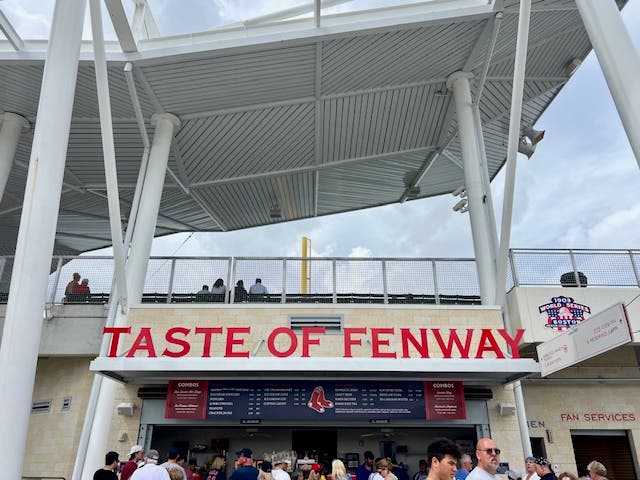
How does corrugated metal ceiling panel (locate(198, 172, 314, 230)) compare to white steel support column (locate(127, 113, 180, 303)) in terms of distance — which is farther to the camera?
corrugated metal ceiling panel (locate(198, 172, 314, 230))

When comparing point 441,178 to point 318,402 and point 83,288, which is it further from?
point 83,288

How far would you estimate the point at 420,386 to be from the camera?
1006 cm

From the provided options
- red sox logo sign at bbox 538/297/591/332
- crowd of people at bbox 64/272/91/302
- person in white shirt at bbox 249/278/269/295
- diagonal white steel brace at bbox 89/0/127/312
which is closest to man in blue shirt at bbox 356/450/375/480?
person in white shirt at bbox 249/278/269/295

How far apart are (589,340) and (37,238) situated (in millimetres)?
7131

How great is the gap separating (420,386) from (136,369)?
5385 mm

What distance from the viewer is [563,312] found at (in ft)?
38.0

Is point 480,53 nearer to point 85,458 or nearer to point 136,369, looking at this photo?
point 136,369

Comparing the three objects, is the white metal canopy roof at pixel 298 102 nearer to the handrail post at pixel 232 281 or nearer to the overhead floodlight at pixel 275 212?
the overhead floodlight at pixel 275 212

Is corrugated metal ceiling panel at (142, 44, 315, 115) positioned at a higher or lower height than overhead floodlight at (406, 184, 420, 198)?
lower

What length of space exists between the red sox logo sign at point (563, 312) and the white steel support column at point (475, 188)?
134 cm

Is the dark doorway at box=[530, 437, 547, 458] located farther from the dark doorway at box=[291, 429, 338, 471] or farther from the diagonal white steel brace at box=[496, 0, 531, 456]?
the dark doorway at box=[291, 429, 338, 471]

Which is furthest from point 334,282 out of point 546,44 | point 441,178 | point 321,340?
point 441,178

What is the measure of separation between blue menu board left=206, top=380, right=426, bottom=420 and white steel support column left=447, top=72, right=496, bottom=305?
3.22m

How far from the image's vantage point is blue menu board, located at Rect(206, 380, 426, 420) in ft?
32.2
